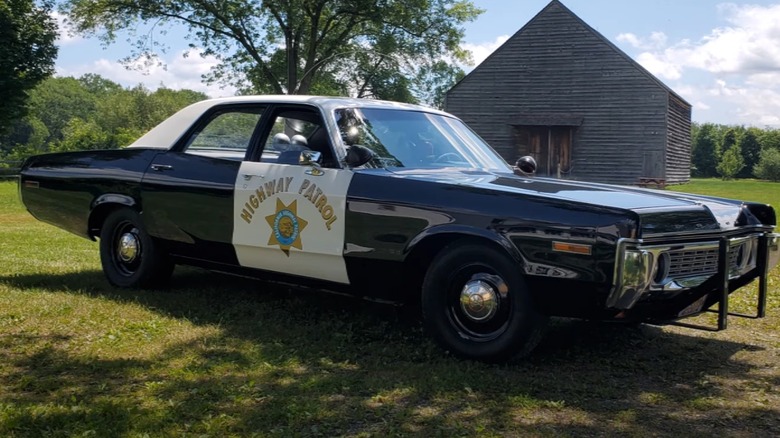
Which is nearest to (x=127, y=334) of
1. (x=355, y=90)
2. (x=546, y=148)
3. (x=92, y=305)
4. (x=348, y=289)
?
(x=92, y=305)

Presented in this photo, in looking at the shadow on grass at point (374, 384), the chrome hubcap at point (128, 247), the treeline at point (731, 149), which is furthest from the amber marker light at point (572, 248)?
the treeline at point (731, 149)

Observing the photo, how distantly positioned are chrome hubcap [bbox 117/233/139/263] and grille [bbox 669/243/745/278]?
427 centimetres

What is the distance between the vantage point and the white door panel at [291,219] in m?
5.07

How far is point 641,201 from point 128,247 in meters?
4.20

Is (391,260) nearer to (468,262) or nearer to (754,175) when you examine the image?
(468,262)

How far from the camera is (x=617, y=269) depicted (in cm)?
392

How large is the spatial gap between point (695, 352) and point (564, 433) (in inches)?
→ 77.8

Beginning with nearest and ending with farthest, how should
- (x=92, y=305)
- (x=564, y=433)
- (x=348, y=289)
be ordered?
1. (x=564, y=433)
2. (x=348, y=289)
3. (x=92, y=305)

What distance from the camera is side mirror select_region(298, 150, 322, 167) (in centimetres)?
518

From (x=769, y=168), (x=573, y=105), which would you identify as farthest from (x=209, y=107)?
(x=769, y=168)

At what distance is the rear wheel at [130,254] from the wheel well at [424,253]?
7.93 feet

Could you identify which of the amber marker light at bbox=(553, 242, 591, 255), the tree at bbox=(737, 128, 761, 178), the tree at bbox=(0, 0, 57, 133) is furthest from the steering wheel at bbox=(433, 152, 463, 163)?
the tree at bbox=(737, 128, 761, 178)

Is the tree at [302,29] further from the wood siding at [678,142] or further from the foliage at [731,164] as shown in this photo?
the foliage at [731,164]

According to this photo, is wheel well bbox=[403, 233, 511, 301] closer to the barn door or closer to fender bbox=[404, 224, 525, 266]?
fender bbox=[404, 224, 525, 266]
